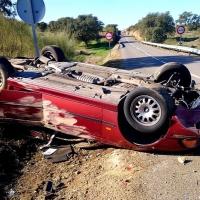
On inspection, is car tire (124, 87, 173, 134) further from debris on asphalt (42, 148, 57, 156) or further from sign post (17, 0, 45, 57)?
sign post (17, 0, 45, 57)

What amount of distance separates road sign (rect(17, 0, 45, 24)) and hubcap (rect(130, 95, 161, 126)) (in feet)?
12.2

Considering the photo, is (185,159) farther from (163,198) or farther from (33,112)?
(33,112)

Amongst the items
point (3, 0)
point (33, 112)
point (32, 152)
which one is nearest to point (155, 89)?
point (33, 112)

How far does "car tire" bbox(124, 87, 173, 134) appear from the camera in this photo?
135 inches

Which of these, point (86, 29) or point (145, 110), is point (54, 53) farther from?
point (86, 29)

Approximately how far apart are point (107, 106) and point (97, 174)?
0.97 m

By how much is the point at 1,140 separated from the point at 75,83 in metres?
1.71

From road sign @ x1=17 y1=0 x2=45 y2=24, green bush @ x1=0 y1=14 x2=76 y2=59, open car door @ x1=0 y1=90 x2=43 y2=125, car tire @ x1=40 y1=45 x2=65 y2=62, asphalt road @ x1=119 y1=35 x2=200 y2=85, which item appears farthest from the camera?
asphalt road @ x1=119 y1=35 x2=200 y2=85

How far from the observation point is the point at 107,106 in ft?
12.0

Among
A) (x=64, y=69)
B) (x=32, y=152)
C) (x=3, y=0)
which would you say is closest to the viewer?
(x=32, y=152)

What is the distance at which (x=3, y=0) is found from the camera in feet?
46.9

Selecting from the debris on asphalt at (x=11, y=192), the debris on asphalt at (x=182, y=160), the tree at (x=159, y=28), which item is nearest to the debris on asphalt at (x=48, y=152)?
the debris on asphalt at (x=11, y=192)

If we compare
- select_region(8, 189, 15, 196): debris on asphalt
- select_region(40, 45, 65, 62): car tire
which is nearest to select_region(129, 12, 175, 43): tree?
select_region(40, 45, 65, 62): car tire

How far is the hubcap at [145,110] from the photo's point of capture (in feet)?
11.6
